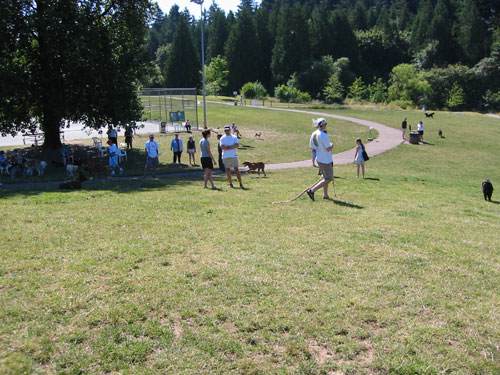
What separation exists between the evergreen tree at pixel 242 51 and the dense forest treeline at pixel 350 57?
180mm

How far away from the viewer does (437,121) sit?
1817 inches

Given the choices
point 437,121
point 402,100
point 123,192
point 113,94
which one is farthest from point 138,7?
point 402,100

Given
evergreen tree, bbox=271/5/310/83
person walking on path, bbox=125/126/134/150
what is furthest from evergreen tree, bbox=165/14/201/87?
person walking on path, bbox=125/126/134/150

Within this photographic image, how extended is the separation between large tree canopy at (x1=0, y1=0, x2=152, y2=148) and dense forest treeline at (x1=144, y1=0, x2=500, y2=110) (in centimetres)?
5694

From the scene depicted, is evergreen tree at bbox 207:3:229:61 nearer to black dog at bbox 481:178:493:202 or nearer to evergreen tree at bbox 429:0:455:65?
evergreen tree at bbox 429:0:455:65

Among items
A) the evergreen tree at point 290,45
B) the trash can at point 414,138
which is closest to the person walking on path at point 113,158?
the trash can at point 414,138

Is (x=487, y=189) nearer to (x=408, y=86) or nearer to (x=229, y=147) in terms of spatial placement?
(x=229, y=147)

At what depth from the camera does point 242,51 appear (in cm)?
9538

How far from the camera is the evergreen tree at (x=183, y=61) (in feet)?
308

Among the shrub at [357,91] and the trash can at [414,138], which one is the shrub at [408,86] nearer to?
the shrub at [357,91]

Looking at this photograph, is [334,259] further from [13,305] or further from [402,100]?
[402,100]

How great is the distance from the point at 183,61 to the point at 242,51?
429 inches

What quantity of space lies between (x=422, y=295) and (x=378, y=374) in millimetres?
1753

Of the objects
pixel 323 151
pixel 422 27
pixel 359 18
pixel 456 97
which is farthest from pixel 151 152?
pixel 359 18
